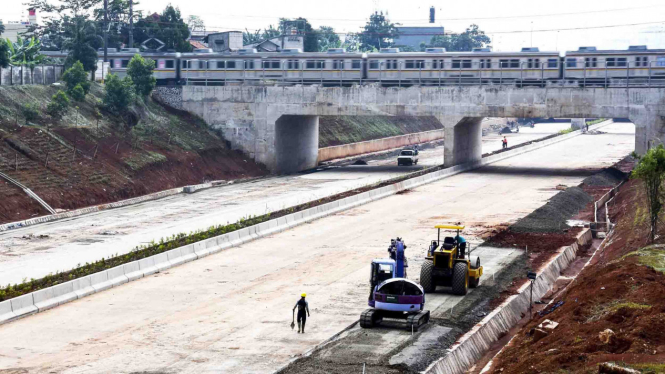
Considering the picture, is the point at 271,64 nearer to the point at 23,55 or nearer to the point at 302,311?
the point at 23,55

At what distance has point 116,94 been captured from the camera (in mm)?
75062

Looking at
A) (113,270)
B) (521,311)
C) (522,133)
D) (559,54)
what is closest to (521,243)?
(521,311)

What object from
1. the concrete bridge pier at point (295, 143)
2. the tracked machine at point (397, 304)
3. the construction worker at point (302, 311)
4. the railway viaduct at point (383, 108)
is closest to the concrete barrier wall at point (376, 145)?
the concrete bridge pier at point (295, 143)

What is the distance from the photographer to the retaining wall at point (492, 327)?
25.8 m

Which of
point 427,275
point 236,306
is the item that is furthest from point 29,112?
point 427,275

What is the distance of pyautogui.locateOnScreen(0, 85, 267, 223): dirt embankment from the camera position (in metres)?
57.0

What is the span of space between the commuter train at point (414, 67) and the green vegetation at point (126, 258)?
36099mm

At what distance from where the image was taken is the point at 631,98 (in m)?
72.7

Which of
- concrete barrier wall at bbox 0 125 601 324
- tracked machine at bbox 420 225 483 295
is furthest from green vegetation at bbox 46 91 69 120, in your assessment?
tracked machine at bbox 420 225 483 295

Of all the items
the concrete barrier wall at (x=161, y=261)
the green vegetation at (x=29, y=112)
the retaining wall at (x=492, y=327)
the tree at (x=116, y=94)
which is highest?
the tree at (x=116, y=94)

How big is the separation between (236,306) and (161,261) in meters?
8.15

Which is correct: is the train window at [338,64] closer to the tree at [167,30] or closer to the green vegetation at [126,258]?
the tree at [167,30]

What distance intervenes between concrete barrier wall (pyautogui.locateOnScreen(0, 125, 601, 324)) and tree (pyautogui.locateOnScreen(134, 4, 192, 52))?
144 feet

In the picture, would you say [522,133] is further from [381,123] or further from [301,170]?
[301,170]
